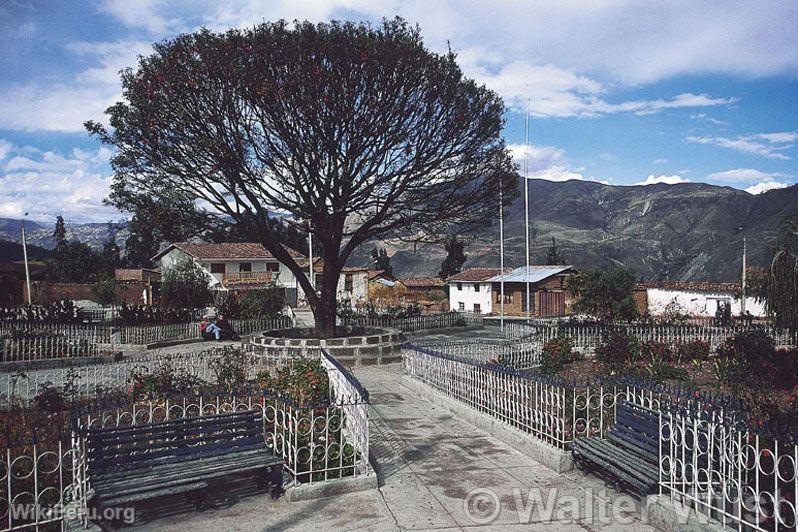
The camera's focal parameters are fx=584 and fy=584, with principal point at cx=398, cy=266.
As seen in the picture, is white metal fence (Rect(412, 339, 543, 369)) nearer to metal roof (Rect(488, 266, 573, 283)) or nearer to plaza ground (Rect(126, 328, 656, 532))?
plaza ground (Rect(126, 328, 656, 532))

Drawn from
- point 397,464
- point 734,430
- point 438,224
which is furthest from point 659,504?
point 438,224

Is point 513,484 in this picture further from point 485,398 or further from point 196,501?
point 196,501

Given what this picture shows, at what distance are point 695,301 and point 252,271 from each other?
4008cm

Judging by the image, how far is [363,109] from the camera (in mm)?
17656

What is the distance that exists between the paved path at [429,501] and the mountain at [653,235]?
67.5 m

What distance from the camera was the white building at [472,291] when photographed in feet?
164

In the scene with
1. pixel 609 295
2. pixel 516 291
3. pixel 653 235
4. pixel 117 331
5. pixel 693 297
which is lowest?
pixel 693 297

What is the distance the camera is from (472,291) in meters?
51.4

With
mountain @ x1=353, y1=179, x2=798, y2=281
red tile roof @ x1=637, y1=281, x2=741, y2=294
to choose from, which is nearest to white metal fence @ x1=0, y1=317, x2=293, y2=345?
red tile roof @ x1=637, y1=281, x2=741, y2=294

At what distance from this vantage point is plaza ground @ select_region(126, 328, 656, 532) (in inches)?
224

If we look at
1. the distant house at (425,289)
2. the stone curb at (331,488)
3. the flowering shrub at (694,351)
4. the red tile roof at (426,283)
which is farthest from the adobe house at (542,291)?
the stone curb at (331,488)

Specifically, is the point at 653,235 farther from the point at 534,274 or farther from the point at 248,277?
the point at 248,277

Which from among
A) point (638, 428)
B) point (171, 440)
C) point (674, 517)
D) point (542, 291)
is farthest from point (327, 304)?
point (542, 291)

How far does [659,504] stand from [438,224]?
52.9 ft
